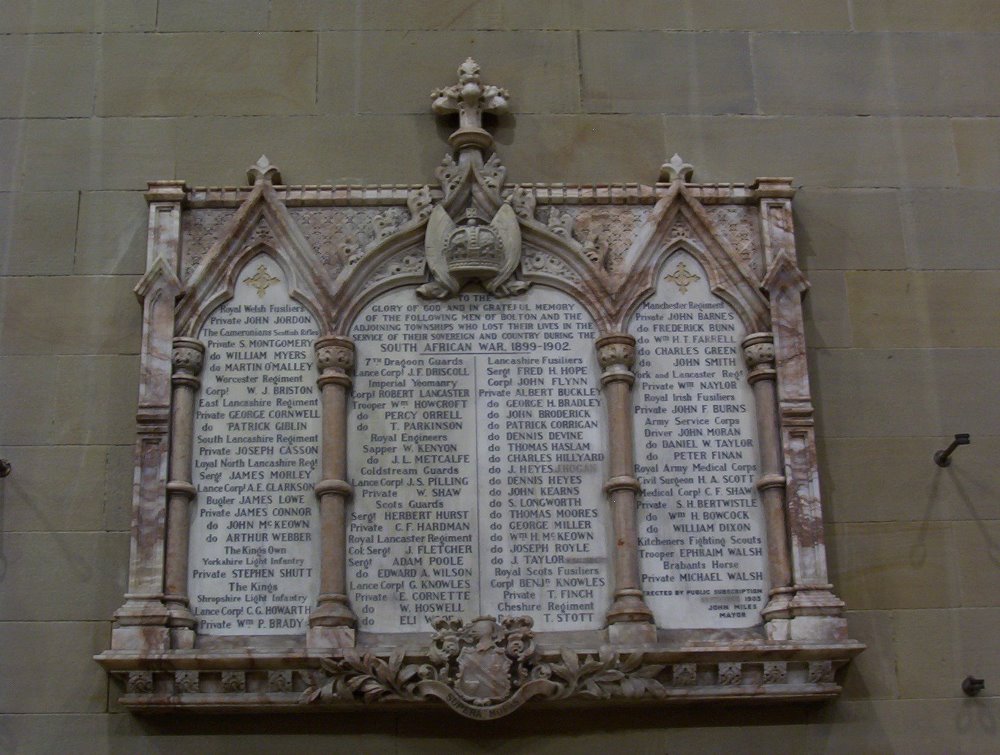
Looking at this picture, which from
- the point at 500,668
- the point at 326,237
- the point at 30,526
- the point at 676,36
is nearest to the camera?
the point at 500,668

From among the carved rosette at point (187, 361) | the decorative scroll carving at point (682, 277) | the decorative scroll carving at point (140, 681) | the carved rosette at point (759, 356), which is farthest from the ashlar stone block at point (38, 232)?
the carved rosette at point (759, 356)

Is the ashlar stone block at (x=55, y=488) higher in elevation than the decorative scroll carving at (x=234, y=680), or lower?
higher

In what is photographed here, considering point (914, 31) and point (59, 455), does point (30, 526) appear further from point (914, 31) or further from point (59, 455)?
point (914, 31)

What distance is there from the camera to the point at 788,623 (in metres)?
9.45

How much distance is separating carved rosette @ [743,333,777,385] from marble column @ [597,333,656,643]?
84 cm

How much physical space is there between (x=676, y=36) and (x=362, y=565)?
16.1ft

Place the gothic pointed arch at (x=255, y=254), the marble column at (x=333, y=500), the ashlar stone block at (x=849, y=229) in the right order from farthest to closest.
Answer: the ashlar stone block at (x=849, y=229)
the gothic pointed arch at (x=255, y=254)
the marble column at (x=333, y=500)

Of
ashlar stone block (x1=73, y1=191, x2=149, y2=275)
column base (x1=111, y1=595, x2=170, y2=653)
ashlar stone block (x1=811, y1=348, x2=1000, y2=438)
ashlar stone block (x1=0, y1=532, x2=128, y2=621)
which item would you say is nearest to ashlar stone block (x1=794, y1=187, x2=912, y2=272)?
ashlar stone block (x1=811, y1=348, x2=1000, y2=438)

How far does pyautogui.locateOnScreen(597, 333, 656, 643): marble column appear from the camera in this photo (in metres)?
9.41

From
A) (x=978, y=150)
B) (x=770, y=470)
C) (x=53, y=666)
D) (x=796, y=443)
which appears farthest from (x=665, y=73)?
(x=53, y=666)

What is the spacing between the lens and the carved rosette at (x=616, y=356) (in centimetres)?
1005

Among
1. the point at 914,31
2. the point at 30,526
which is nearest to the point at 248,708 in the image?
the point at 30,526

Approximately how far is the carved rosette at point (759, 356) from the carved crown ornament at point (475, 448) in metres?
0.02

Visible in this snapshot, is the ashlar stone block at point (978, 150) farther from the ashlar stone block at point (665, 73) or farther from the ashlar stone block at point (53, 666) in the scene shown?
the ashlar stone block at point (53, 666)
